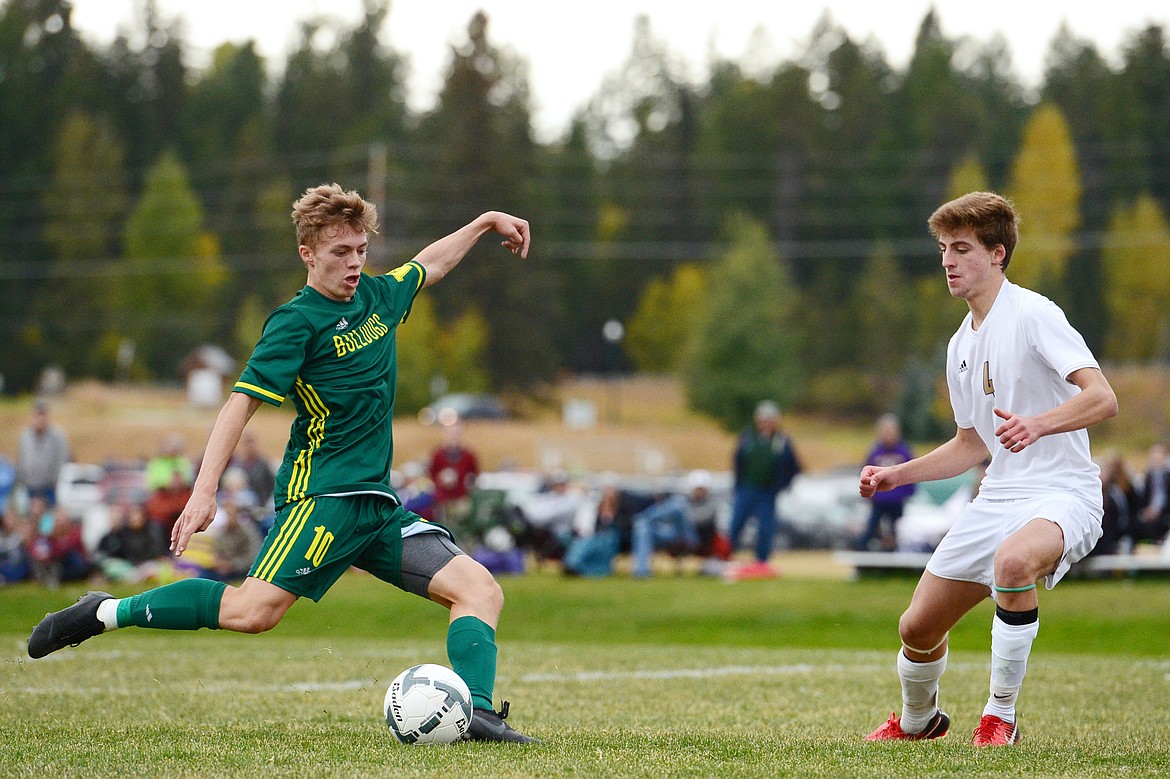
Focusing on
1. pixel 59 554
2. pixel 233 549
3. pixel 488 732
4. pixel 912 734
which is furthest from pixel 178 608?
pixel 59 554

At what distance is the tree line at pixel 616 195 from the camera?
66.3m

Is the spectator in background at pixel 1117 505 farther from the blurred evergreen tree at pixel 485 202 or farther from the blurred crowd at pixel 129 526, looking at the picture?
the blurred evergreen tree at pixel 485 202

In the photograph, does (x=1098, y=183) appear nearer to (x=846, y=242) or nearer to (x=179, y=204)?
(x=846, y=242)

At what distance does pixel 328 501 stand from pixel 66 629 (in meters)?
1.14

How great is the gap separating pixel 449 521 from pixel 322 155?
A: 198ft

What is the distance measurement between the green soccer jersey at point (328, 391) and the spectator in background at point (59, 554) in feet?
42.4

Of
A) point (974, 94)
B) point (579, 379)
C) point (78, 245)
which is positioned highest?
point (974, 94)

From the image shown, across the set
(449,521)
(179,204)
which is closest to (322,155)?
(179,204)

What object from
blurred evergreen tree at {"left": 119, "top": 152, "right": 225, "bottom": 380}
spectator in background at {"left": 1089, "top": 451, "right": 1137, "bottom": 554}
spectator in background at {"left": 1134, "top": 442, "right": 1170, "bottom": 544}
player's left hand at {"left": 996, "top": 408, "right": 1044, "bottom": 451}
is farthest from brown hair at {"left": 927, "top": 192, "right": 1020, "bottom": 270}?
blurred evergreen tree at {"left": 119, "top": 152, "right": 225, "bottom": 380}

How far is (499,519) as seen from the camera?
747 inches

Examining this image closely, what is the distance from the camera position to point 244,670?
29.7 ft

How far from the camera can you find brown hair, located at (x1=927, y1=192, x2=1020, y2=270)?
554cm

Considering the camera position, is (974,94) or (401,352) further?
(974,94)

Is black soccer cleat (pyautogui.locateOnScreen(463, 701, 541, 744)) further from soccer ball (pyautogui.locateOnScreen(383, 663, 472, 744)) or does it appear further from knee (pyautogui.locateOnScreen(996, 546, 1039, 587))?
knee (pyautogui.locateOnScreen(996, 546, 1039, 587))
